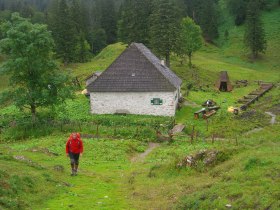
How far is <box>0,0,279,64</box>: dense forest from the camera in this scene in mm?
60406

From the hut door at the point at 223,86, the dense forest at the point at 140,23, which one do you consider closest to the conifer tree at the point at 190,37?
the dense forest at the point at 140,23

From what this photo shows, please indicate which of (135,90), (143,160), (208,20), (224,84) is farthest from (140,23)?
(143,160)

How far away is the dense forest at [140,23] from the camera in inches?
2378

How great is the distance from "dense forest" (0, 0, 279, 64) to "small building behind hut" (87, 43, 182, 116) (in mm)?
18086

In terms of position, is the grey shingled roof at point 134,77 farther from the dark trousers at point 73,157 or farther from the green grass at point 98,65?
the green grass at point 98,65

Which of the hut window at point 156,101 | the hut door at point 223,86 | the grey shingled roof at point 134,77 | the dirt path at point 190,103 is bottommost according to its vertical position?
the hut door at point 223,86

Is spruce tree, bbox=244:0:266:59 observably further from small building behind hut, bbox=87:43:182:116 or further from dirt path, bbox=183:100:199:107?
small building behind hut, bbox=87:43:182:116

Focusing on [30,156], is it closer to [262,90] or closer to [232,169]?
[232,169]

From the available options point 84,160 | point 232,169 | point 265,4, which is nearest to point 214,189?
point 232,169

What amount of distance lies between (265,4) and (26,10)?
6642 centimetres

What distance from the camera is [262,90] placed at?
56594 mm

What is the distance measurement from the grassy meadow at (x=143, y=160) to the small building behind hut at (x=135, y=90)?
1.60 meters

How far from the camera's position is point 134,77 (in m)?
41.9

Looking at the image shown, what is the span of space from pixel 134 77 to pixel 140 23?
98.0 ft
